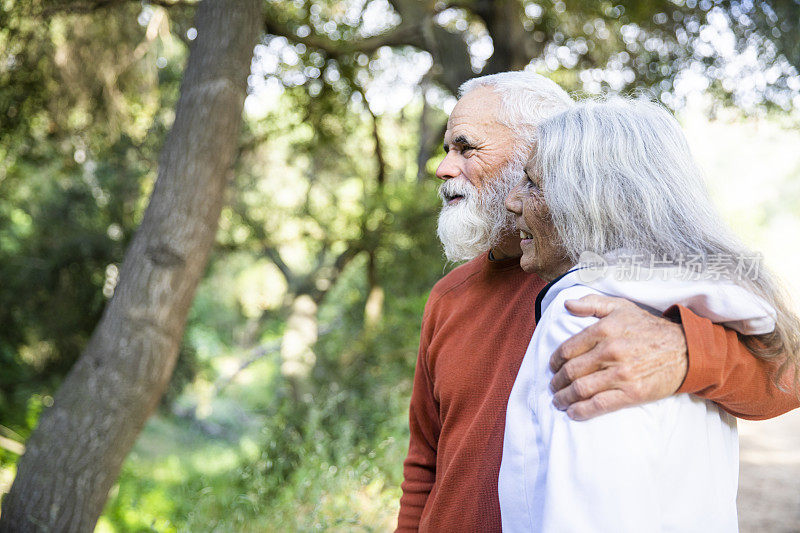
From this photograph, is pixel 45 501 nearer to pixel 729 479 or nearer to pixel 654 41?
pixel 729 479

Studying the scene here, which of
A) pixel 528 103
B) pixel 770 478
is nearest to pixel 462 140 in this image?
pixel 528 103

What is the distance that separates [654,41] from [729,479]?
21.3ft

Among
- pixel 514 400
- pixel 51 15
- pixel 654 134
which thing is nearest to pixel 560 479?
pixel 514 400

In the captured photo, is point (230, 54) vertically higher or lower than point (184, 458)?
higher

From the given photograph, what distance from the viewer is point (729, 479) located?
125 cm

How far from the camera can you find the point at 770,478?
636 cm

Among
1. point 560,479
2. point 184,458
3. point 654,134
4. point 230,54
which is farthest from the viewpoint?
point 184,458

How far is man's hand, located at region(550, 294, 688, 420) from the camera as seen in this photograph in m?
1.08

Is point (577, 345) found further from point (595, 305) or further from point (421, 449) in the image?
point (421, 449)

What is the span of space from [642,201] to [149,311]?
330cm

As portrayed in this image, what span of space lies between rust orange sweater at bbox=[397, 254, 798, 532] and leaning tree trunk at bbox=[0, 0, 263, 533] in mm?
2306

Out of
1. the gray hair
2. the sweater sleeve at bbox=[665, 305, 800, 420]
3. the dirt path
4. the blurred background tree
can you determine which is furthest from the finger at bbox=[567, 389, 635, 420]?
the dirt path

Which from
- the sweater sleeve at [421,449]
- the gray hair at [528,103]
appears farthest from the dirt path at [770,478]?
the gray hair at [528,103]

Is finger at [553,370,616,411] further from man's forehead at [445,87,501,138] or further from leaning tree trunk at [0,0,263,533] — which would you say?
leaning tree trunk at [0,0,263,533]
